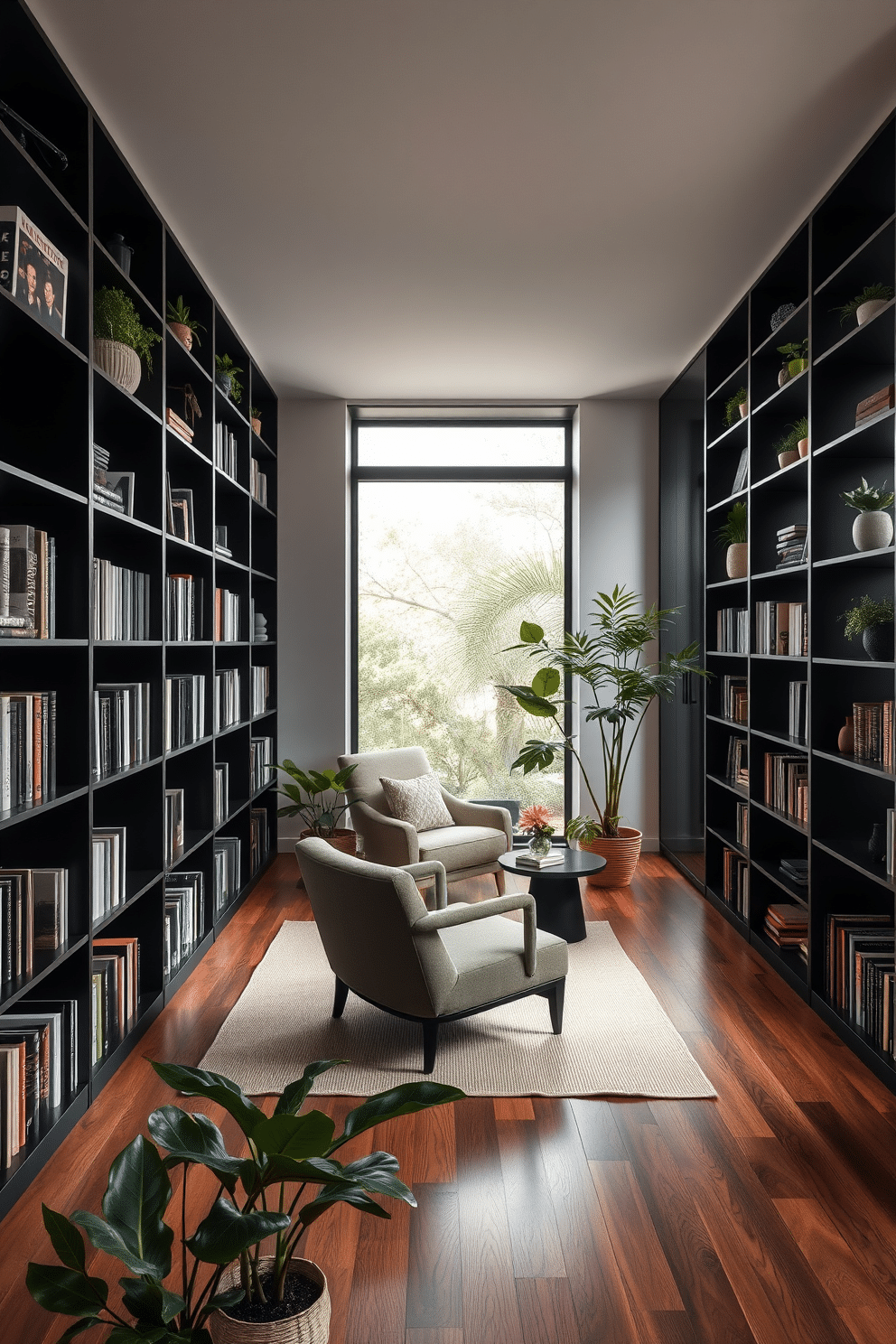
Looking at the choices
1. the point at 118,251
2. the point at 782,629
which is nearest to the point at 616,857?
the point at 782,629

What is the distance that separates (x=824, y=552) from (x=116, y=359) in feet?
8.76

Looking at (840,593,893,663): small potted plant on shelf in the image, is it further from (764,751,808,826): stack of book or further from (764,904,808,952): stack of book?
(764,904,808,952): stack of book

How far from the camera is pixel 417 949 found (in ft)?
9.43

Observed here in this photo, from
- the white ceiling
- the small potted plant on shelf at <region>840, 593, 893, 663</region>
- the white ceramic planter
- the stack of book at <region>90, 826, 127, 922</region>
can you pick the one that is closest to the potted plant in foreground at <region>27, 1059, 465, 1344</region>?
the stack of book at <region>90, 826, 127, 922</region>

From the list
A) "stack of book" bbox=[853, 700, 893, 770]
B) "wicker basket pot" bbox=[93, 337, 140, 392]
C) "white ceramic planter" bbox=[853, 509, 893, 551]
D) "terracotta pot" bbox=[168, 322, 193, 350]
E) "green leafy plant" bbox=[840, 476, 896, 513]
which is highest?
"terracotta pot" bbox=[168, 322, 193, 350]

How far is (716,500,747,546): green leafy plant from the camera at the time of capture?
15.4 ft

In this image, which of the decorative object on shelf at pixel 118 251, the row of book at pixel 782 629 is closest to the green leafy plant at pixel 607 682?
the row of book at pixel 782 629

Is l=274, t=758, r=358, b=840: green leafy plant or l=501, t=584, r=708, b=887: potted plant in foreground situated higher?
l=501, t=584, r=708, b=887: potted plant in foreground

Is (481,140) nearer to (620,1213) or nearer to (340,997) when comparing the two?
(340,997)

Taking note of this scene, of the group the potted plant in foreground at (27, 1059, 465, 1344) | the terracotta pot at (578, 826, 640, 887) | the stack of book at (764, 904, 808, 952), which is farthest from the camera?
the terracotta pot at (578, 826, 640, 887)

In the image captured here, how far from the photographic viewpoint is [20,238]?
233cm

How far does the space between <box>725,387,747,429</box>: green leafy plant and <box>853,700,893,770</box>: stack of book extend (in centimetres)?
199

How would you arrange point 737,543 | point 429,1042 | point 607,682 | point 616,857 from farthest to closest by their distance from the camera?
point 607,682, point 616,857, point 737,543, point 429,1042

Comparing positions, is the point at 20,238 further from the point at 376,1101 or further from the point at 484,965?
the point at 484,965
